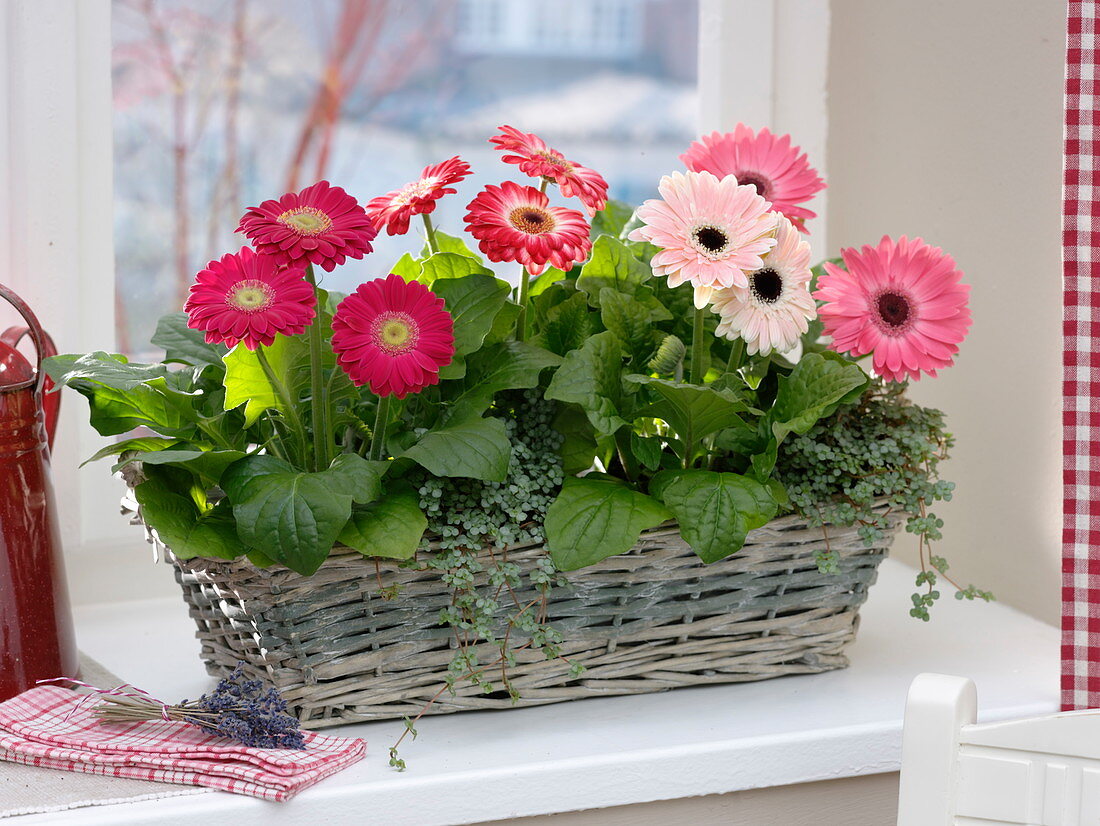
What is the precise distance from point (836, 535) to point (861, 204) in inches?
25.9

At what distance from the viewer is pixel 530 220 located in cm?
89

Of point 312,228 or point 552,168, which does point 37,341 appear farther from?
point 552,168

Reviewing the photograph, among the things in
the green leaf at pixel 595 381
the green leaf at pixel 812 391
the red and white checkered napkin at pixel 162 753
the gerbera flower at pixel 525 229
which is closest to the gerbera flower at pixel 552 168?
the gerbera flower at pixel 525 229

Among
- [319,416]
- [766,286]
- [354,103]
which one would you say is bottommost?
[319,416]

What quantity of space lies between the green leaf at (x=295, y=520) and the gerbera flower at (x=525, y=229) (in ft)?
0.76

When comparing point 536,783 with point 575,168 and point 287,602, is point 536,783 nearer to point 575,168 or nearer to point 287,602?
point 287,602

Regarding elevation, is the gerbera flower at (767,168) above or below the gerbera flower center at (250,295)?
above

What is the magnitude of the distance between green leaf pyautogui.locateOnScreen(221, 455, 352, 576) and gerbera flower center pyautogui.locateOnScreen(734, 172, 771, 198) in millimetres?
473

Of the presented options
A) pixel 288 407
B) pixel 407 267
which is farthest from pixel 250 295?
pixel 407 267

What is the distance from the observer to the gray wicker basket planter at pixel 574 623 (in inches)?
33.5

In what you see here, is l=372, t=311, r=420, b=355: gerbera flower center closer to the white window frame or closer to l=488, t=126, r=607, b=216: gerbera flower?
l=488, t=126, r=607, b=216: gerbera flower

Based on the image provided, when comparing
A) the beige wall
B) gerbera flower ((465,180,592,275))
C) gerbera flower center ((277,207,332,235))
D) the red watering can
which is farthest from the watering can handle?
the beige wall

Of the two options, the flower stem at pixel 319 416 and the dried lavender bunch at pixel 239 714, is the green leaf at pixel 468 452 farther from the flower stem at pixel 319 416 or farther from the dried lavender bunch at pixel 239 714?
the dried lavender bunch at pixel 239 714

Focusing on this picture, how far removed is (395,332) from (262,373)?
146mm
